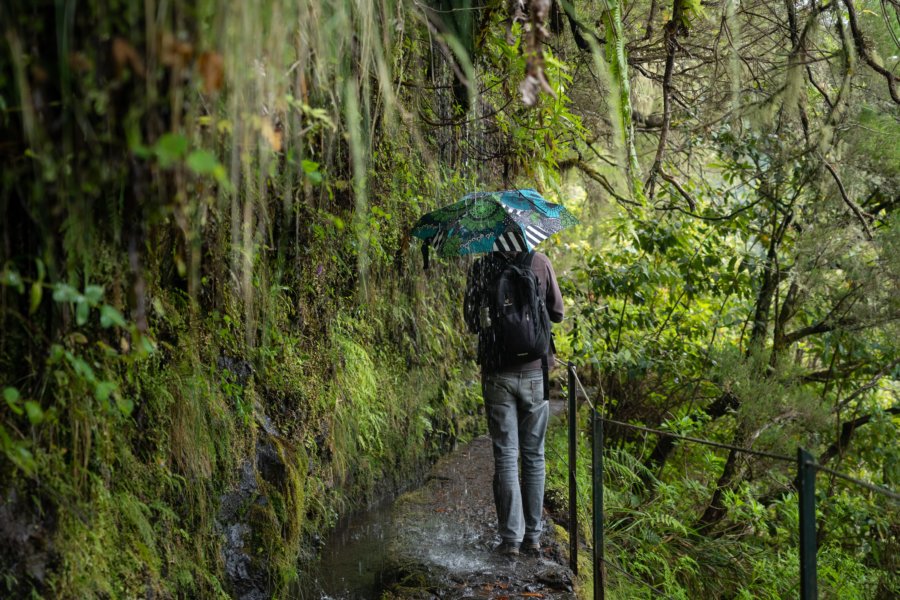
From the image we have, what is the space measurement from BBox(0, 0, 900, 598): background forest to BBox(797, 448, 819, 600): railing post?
1276 millimetres

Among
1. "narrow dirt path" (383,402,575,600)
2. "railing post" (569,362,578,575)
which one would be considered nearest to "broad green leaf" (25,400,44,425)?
"narrow dirt path" (383,402,575,600)

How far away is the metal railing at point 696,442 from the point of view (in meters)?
2.09

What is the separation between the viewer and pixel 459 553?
4582 mm

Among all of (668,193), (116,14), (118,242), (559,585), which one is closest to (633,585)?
(559,585)

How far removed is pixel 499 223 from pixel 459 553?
2074mm

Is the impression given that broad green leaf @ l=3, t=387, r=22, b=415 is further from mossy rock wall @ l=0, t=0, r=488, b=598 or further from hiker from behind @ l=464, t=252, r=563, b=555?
hiker from behind @ l=464, t=252, r=563, b=555

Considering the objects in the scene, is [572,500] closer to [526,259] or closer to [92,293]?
[526,259]

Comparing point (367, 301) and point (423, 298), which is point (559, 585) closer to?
point (367, 301)

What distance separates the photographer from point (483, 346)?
425 cm

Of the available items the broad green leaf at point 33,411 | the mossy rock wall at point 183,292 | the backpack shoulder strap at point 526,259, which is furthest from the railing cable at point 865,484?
the backpack shoulder strap at point 526,259

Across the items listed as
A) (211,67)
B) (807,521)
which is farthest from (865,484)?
(211,67)

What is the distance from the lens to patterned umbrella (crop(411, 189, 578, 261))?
421cm

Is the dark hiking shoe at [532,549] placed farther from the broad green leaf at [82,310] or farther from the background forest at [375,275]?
the broad green leaf at [82,310]

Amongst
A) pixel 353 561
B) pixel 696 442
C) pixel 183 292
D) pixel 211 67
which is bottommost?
pixel 353 561
